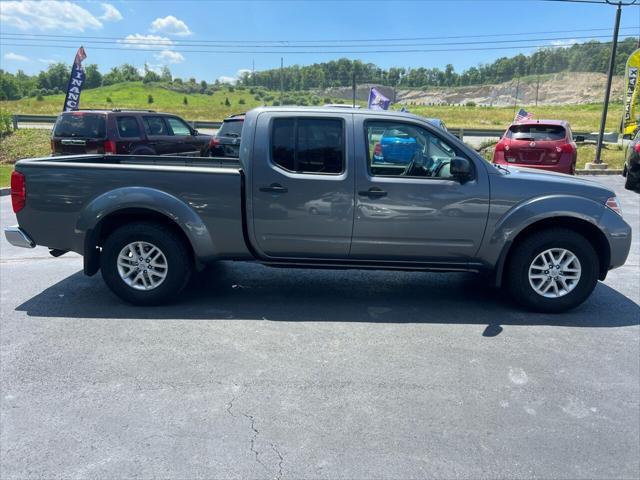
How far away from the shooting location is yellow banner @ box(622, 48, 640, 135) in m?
16.7

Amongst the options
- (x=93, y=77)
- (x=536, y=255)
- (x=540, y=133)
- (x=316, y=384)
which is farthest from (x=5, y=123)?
(x=93, y=77)

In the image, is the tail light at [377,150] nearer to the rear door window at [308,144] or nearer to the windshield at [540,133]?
the rear door window at [308,144]

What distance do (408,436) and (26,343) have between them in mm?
3145

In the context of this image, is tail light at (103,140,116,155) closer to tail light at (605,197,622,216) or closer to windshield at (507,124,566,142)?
windshield at (507,124,566,142)

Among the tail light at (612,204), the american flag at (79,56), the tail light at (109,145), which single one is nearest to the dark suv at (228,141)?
the tail light at (109,145)

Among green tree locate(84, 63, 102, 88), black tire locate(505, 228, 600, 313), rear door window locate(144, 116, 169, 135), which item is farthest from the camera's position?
green tree locate(84, 63, 102, 88)

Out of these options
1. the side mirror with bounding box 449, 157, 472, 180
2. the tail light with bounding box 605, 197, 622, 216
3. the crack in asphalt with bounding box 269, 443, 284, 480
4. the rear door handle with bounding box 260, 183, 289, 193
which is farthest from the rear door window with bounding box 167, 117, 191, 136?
the crack in asphalt with bounding box 269, 443, 284, 480

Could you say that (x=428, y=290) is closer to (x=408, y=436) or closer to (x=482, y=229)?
(x=482, y=229)

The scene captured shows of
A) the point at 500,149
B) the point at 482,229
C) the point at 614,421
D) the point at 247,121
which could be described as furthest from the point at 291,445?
the point at 500,149

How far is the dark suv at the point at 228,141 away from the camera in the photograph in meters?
12.0

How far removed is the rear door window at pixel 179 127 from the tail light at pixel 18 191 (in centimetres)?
916

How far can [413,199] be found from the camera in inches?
181

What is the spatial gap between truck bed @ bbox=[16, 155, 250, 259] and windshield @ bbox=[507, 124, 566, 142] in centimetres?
925

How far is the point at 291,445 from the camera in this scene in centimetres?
280
